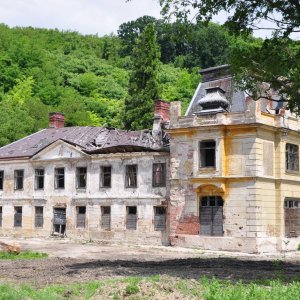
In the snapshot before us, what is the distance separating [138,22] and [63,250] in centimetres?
7362

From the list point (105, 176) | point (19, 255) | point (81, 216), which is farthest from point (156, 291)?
point (81, 216)

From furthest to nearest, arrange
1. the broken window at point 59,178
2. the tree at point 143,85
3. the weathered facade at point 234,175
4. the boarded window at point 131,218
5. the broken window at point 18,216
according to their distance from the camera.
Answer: the tree at point 143,85
the broken window at point 18,216
the broken window at point 59,178
the boarded window at point 131,218
the weathered facade at point 234,175

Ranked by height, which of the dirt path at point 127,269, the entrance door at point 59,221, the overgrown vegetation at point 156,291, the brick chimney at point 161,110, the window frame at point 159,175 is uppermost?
the brick chimney at point 161,110

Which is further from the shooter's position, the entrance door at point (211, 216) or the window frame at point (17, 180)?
the window frame at point (17, 180)

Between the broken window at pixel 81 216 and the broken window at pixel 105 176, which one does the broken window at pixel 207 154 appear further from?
the broken window at pixel 81 216

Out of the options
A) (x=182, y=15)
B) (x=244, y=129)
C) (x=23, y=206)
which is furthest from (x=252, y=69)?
(x=23, y=206)

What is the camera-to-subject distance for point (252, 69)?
1722cm

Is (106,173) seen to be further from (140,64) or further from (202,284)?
(202,284)

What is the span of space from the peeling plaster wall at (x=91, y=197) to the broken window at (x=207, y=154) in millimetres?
2658

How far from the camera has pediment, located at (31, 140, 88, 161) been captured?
34.9m

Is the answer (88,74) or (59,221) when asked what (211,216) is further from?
(88,74)

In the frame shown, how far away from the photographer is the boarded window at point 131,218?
1273 inches

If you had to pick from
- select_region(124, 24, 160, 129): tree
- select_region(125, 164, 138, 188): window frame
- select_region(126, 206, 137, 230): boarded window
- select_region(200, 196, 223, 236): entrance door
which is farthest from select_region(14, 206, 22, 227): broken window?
select_region(200, 196, 223, 236): entrance door

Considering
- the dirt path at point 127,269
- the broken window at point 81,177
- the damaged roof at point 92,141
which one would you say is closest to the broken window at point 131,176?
Result: the damaged roof at point 92,141
